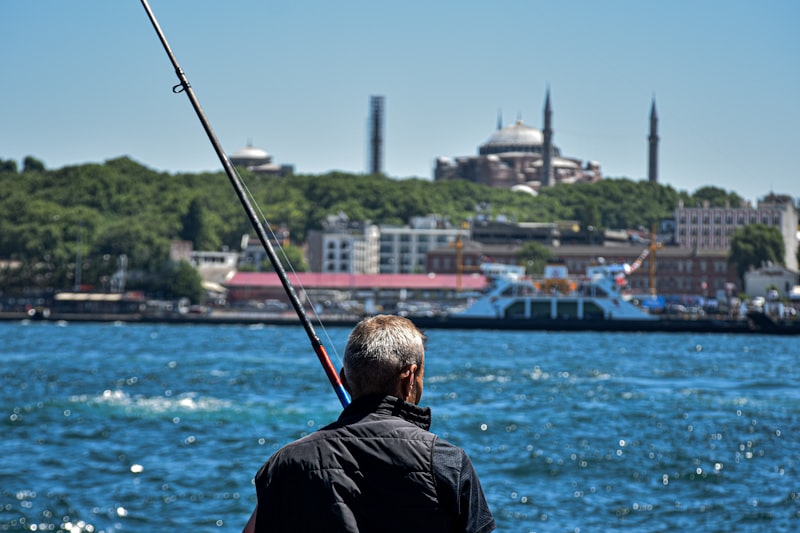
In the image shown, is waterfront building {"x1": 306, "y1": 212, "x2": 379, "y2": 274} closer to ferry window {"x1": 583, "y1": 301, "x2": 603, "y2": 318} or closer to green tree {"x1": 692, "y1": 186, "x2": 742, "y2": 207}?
ferry window {"x1": 583, "y1": 301, "x2": 603, "y2": 318}

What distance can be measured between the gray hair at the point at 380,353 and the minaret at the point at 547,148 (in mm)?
162705

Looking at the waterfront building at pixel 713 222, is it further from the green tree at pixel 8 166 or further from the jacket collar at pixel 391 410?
the jacket collar at pixel 391 410

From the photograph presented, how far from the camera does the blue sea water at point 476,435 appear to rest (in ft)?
49.4

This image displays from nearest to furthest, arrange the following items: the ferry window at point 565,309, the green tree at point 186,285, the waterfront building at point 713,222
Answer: the ferry window at point 565,309 < the green tree at point 186,285 < the waterfront building at point 713,222

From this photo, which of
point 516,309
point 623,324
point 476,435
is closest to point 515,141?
point 516,309

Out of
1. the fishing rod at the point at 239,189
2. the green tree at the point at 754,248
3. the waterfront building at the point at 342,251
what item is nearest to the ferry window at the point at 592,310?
Answer: the green tree at the point at 754,248

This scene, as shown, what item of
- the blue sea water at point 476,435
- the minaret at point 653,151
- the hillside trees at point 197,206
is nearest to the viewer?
the blue sea water at point 476,435

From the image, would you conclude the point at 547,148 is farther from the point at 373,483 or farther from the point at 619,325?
the point at 373,483

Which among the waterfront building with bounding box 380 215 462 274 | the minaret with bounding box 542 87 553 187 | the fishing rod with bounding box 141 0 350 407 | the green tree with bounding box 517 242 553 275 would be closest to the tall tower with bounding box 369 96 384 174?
the minaret with bounding box 542 87 553 187

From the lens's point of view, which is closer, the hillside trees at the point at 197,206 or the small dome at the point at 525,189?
the hillside trees at the point at 197,206

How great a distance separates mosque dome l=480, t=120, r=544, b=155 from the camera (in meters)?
177

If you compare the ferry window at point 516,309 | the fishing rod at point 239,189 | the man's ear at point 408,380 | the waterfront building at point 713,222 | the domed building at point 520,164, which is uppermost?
the domed building at point 520,164

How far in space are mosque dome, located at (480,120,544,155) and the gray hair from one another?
570 feet

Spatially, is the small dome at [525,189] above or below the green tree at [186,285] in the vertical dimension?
above
